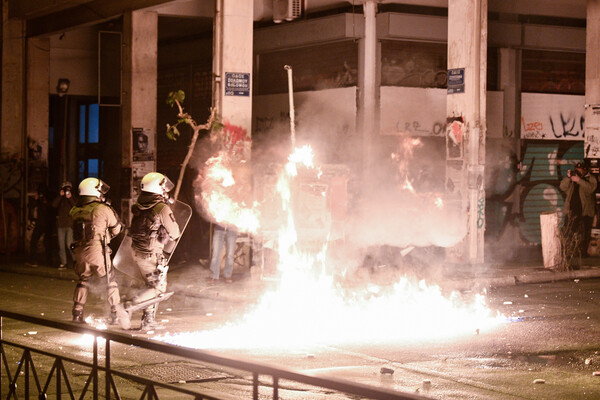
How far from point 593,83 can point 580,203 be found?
247cm

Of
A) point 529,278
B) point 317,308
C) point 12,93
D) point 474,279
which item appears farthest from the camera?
point 12,93

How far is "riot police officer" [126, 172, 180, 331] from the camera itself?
10.5 m

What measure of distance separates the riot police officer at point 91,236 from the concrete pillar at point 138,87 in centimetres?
818

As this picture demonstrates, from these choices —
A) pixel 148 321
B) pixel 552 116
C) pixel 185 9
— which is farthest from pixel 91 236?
pixel 552 116

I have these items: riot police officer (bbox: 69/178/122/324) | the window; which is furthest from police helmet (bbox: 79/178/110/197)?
the window

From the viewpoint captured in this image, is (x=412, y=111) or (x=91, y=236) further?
(x=412, y=111)

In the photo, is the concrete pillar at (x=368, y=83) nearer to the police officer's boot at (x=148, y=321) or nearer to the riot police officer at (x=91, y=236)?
the riot police officer at (x=91, y=236)

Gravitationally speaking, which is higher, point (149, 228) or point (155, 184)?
point (155, 184)

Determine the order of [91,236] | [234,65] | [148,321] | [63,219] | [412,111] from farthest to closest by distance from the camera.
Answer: [412,111]
[63,219]
[234,65]
[91,236]
[148,321]

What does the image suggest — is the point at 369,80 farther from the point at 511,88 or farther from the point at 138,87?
the point at 138,87

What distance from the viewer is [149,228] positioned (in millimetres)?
10539

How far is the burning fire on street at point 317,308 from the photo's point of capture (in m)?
10.3

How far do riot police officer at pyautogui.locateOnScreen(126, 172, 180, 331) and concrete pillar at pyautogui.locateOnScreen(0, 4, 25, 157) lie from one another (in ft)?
43.1

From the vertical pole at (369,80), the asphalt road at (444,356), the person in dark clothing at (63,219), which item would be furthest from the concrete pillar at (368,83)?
the asphalt road at (444,356)
